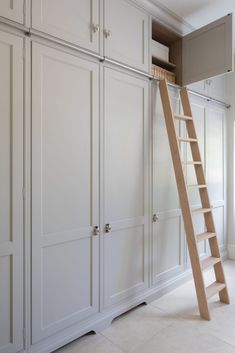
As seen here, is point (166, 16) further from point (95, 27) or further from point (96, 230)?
point (96, 230)

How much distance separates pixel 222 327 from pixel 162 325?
1.57 ft

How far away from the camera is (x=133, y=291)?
226 cm

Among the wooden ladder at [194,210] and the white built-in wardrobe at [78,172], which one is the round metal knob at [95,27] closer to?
the white built-in wardrobe at [78,172]

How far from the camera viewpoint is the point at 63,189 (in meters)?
1.76

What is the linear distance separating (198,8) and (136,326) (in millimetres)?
2861

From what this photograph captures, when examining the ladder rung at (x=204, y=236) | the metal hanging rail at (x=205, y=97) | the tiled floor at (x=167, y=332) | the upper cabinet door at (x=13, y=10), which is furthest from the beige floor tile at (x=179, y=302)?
the upper cabinet door at (x=13, y=10)

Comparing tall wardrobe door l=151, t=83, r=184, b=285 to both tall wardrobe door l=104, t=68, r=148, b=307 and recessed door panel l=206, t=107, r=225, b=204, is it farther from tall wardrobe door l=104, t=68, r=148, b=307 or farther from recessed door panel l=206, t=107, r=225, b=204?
recessed door panel l=206, t=107, r=225, b=204

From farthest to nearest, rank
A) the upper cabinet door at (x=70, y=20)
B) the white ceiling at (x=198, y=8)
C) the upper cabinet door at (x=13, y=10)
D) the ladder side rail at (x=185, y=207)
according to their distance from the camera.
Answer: the white ceiling at (x=198, y=8) < the ladder side rail at (x=185, y=207) < the upper cabinet door at (x=70, y=20) < the upper cabinet door at (x=13, y=10)

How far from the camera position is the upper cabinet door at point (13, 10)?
4.76 feet

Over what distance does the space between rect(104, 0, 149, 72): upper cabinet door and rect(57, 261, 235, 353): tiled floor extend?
2116mm

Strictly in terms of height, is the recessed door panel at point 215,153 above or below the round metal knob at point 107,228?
above

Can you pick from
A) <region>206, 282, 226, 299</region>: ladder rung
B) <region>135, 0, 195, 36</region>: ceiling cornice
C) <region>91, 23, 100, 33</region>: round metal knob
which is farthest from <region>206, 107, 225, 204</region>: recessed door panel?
<region>91, 23, 100, 33</region>: round metal knob

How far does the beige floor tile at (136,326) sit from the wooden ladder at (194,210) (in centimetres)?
38

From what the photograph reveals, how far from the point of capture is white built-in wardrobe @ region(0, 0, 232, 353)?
5.00 feet
